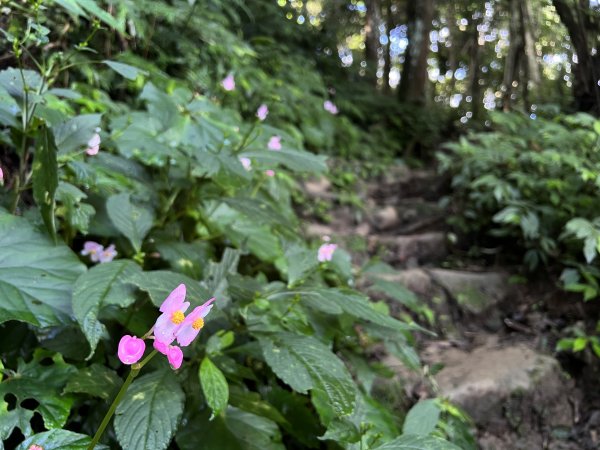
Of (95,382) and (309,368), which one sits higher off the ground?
(309,368)

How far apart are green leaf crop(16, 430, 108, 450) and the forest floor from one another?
140 centimetres

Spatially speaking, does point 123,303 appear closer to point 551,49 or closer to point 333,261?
point 333,261

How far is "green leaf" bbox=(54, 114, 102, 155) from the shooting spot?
4.70ft

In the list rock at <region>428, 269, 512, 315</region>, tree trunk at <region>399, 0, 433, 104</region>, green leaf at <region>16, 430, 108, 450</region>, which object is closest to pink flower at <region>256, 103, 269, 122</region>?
green leaf at <region>16, 430, 108, 450</region>

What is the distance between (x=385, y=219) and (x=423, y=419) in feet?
10.3

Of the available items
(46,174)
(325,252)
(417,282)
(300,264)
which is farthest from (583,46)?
(46,174)

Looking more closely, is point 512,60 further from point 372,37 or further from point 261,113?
point 372,37

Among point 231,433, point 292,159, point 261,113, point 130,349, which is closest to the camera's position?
point 130,349

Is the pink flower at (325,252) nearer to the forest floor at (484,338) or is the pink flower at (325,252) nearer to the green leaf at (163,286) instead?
the forest floor at (484,338)

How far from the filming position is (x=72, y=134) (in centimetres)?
145

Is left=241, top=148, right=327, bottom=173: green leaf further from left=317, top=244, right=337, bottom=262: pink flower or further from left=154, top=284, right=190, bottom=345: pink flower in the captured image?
left=154, top=284, right=190, bottom=345: pink flower

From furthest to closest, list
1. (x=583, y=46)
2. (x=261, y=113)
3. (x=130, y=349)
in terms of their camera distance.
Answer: (x=583, y=46) < (x=261, y=113) < (x=130, y=349)

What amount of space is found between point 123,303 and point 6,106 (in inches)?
26.9

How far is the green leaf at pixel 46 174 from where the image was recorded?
1183 mm
